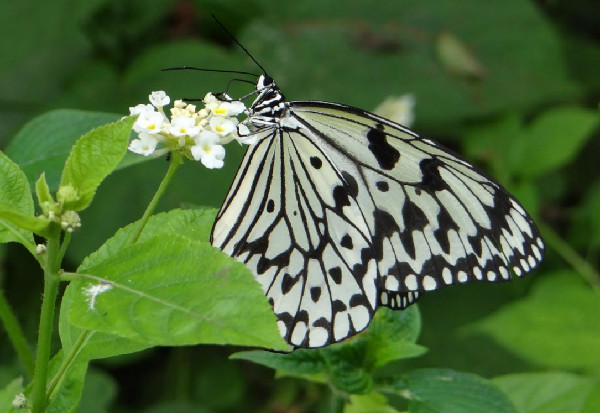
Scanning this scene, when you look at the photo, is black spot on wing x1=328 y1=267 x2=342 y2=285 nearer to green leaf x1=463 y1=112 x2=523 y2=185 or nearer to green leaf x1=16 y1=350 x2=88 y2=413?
green leaf x1=16 y1=350 x2=88 y2=413

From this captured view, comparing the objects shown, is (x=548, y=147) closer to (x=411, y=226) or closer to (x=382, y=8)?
(x=382, y=8)

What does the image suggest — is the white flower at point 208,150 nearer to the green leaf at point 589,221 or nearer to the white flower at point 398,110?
the white flower at point 398,110

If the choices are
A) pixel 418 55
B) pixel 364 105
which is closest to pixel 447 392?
pixel 364 105

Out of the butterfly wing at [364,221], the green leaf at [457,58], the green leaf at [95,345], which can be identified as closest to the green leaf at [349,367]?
the butterfly wing at [364,221]

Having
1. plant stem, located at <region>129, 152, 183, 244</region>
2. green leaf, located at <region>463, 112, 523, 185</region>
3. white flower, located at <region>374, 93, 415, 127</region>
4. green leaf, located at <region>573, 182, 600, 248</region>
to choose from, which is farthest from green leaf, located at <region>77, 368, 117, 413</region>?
green leaf, located at <region>573, 182, 600, 248</region>

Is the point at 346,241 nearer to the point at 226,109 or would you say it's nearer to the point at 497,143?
the point at 226,109

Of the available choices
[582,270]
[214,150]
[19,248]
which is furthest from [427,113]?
[214,150]
